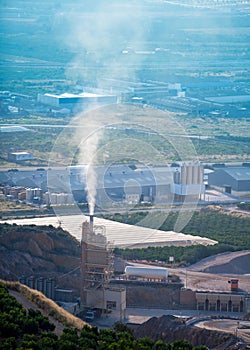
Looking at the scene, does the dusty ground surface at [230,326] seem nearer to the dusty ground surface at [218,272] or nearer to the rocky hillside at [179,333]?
the rocky hillside at [179,333]

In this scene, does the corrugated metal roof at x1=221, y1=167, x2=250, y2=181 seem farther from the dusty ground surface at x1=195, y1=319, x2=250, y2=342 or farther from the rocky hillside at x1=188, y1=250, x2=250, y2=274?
the dusty ground surface at x1=195, y1=319, x2=250, y2=342

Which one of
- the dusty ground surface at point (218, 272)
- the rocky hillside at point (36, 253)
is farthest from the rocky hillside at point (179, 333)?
the rocky hillside at point (36, 253)

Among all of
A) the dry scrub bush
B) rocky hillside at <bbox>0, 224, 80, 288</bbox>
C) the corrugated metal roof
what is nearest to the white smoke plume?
rocky hillside at <bbox>0, 224, 80, 288</bbox>

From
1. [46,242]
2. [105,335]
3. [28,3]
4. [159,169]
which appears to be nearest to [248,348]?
[105,335]

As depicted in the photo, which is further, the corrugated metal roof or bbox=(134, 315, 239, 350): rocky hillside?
the corrugated metal roof

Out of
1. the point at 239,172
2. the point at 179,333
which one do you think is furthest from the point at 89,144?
the point at 179,333

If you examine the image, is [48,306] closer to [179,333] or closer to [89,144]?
[179,333]
